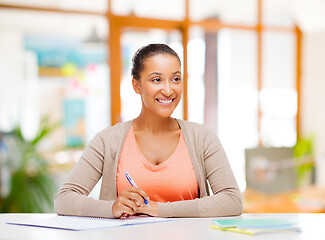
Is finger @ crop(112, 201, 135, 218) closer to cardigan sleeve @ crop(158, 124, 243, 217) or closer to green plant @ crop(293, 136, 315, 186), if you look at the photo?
cardigan sleeve @ crop(158, 124, 243, 217)

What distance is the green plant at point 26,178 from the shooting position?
160 inches

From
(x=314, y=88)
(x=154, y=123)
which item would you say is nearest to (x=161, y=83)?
(x=154, y=123)

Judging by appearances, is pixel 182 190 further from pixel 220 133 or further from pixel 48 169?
pixel 220 133

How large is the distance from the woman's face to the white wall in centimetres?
446

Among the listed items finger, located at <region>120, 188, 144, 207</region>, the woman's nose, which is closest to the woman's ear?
the woman's nose

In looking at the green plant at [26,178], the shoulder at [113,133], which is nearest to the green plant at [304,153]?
the green plant at [26,178]

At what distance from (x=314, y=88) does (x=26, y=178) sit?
3.77 metres

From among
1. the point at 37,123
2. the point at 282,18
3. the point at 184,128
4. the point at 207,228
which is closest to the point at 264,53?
the point at 282,18

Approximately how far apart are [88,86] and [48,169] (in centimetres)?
105

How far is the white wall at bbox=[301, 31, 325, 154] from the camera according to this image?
5812 millimetres

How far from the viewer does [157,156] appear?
1771 mm

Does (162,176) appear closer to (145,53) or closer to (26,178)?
(145,53)

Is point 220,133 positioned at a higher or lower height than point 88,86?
lower

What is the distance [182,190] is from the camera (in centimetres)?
175
